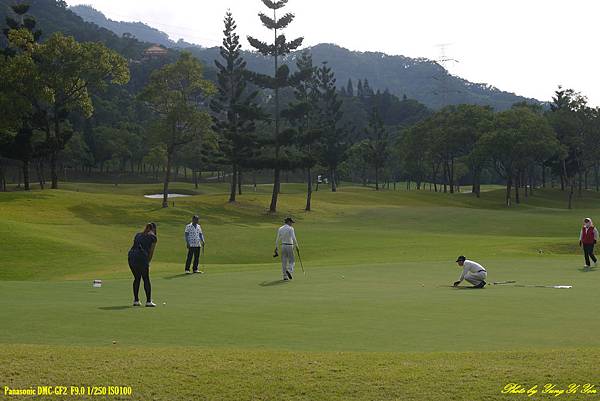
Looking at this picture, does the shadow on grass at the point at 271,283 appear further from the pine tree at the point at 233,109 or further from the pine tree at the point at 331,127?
the pine tree at the point at 331,127

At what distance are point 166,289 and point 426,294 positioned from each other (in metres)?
7.94

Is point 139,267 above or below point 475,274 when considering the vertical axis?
above

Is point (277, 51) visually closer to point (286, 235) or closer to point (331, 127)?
point (331, 127)

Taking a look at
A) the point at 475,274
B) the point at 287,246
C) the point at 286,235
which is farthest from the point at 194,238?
the point at 475,274

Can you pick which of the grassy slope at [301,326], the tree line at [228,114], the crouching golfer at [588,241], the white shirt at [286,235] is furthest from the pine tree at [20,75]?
the crouching golfer at [588,241]

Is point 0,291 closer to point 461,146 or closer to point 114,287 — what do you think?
point 114,287

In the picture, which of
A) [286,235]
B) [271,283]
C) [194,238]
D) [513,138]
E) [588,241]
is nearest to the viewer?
[271,283]

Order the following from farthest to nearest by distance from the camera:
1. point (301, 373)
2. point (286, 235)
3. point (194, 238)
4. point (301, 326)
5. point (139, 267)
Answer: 1. point (194, 238)
2. point (286, 235)
3. point (139, 267)
4. point (301, 326)
5. point (301, 373)

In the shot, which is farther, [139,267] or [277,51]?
[277,51]

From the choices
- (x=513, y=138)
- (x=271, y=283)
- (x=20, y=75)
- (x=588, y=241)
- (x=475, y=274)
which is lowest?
(x=271, y=283)

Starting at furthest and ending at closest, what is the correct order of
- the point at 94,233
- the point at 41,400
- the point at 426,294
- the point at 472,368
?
the point at 94,233
the point at 426,294
the point at 472,368
the point at 41,400

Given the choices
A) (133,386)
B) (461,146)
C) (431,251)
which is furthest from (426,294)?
(461,146)

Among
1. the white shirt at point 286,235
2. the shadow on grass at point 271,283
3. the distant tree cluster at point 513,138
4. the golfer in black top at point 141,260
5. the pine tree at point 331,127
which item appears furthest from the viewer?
the pine tree at point 331,127

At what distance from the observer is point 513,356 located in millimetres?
9812
